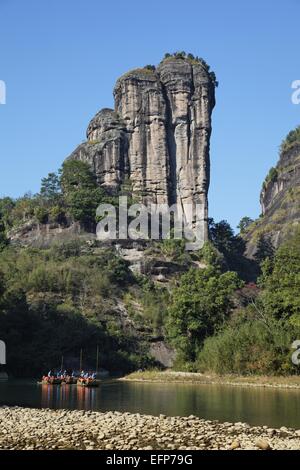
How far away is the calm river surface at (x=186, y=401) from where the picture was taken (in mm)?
23016

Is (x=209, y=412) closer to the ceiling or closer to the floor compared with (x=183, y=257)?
closer to the floor

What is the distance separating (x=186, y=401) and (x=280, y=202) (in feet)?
253

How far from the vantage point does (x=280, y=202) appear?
333ft

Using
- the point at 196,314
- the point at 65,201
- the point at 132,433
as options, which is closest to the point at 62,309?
the point at 196,314

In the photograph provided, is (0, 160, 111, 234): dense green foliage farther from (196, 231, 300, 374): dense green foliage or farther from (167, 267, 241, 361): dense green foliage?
(196, 231, 300, 374): dense green foliage

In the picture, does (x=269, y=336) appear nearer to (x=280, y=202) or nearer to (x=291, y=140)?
(x=280, y=202)

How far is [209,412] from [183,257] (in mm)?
48750

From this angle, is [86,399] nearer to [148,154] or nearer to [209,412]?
[209,412]

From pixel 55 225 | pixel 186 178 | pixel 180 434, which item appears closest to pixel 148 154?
pixel 186 178

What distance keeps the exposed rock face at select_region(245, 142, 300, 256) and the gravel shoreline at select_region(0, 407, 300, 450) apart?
71.0 m

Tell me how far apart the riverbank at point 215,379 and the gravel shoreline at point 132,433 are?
18.4m

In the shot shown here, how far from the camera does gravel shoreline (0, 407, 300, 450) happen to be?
16047mm

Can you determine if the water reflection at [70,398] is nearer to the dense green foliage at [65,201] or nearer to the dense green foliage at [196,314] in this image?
the dense green foliage at [196,314]
